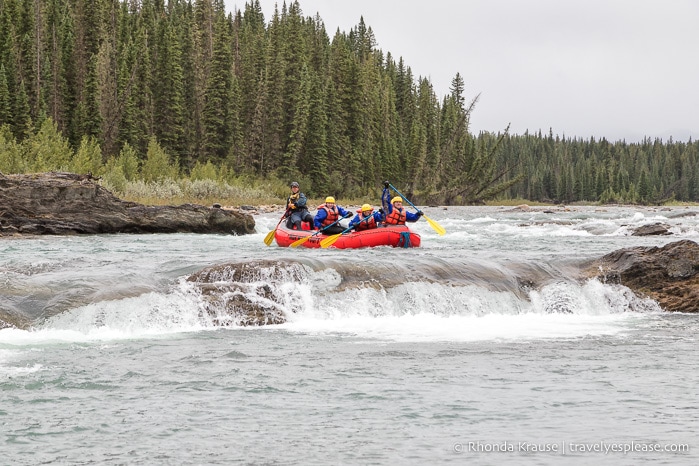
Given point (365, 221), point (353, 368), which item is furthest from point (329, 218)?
point (353, 368)

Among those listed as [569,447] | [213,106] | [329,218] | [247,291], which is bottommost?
[569,447]

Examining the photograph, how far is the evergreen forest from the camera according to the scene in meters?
57.4

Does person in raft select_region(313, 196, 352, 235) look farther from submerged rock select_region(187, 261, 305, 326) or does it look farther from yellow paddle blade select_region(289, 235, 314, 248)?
submerged rock select_region(187, 261, 305, 326)

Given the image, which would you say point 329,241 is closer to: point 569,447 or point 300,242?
point 300,242

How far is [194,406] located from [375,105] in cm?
7239

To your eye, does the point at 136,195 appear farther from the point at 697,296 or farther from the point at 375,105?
the point at 375,105

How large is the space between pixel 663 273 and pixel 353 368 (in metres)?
8.00

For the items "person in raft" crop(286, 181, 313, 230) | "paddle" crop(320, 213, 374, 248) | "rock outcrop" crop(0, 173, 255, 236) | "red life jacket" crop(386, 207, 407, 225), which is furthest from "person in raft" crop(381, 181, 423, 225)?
"rock outcrop" crop(0, 173, 255, 236)

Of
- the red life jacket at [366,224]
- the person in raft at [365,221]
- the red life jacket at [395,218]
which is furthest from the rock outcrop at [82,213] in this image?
the red life jacket at [395,218]

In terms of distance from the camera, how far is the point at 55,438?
281 inches

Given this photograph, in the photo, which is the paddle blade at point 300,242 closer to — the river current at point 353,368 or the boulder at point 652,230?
the river current at point 353,368

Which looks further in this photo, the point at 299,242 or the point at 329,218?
the point at 329,218

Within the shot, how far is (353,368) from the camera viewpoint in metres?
9.77

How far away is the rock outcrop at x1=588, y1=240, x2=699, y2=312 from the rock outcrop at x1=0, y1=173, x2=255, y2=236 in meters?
15.3
